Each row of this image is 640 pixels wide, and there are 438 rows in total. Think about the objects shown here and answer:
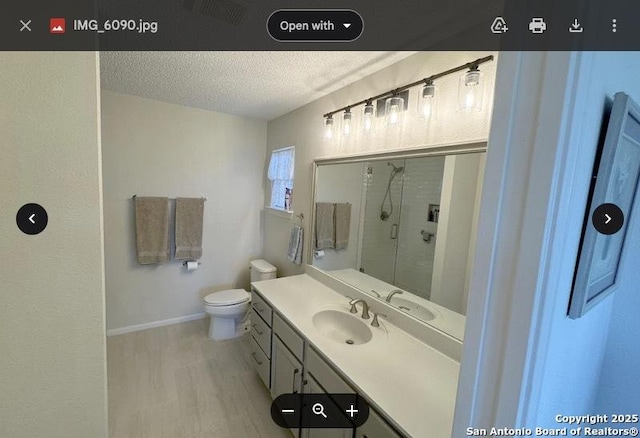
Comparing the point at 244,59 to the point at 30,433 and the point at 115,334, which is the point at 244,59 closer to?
the point at 30,433

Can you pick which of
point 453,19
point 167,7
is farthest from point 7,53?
point 453,19

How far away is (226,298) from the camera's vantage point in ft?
8.59

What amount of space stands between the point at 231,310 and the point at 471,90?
8.26 ft

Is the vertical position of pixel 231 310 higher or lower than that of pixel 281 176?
lower

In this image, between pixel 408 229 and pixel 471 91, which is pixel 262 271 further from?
pixel 471 91

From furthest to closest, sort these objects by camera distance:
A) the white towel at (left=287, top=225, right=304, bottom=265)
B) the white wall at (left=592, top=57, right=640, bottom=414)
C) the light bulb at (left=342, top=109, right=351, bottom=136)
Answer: the white towel at (left=287, top=225, right=304, bottom=265) → the light bulb at (left=342, top=109, right=351, bottom=136) → the white wall at (left=592, top=57, right=640, bottom=414)

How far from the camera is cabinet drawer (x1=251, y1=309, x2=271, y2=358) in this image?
1.87 m

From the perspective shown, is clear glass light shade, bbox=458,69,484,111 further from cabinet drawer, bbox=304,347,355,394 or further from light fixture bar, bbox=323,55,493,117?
cabinet drawer, bbox=304,347,355,394

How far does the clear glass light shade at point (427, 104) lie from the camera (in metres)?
1.32

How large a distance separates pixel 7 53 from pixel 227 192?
2407 millimetres

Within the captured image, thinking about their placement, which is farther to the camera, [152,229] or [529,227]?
[152,229]

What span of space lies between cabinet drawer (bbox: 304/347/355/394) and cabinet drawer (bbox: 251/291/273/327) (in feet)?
1.71

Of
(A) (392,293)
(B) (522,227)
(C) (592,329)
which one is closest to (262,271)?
(A) (392,293)

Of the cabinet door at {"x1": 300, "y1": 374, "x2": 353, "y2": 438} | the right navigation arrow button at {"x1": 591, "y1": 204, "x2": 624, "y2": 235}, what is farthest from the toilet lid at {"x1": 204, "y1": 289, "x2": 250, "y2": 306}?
the right navigation arrow button at {"x1": 591, "y1": 204, "x2": 624, "y2": 235}
